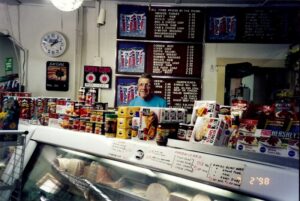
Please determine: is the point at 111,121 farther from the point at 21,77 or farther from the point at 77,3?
the point at 21,77

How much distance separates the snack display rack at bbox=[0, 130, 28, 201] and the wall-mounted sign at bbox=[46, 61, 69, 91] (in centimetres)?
333

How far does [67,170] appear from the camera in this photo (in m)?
1.88

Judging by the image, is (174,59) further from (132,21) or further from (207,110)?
(207,110)

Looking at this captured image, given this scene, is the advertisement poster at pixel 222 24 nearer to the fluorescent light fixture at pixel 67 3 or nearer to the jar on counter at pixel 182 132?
the fluorescent light fixture at pixel 67 3

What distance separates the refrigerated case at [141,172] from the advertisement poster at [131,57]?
317 centimetres

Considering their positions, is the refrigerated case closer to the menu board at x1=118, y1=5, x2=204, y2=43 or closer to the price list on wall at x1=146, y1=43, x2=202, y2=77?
the price list on wall at x1=146, y1=43, x2=202, y2=77

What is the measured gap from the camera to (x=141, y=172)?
1.49 m

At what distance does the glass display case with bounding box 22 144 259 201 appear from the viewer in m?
1.32

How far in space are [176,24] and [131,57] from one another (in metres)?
0.83

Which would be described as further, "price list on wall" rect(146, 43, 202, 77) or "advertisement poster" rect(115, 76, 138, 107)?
"advertisement poster" rect(115, 76, 138, 107)

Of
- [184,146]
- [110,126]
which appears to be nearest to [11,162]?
[110,126]

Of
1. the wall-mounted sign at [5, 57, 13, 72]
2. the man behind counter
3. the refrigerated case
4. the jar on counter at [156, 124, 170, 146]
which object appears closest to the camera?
the refrigerated case

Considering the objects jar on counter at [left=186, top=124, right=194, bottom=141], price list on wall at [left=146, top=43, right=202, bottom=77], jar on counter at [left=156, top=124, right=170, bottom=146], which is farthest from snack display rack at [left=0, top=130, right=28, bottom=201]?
price list on wall at [left=146, top=43, right=202, bottom=77]

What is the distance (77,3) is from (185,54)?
217 cm
